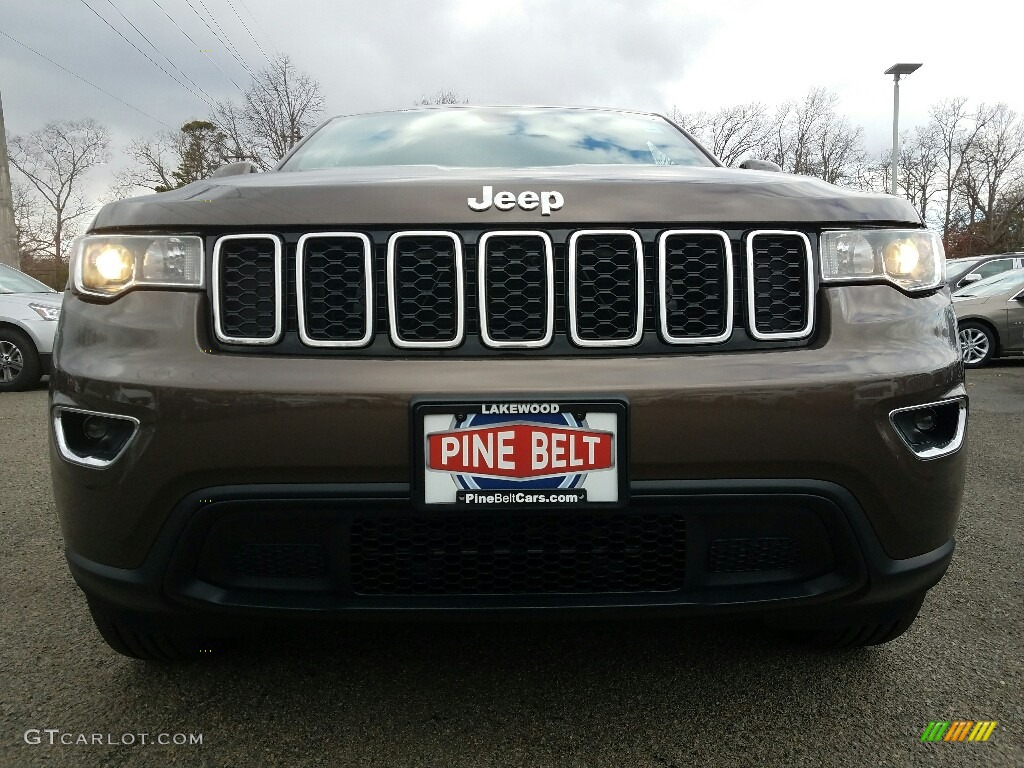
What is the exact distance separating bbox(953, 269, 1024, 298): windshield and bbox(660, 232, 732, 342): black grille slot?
8.72 metres

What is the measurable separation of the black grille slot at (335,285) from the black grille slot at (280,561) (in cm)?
41

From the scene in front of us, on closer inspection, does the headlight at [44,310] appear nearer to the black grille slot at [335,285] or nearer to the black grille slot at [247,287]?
the black grille slot at [247,287]

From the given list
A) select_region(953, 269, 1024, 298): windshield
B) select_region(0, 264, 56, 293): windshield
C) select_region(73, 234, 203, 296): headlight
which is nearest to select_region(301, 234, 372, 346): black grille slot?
select_region(73, 234, 203, 296): headlight

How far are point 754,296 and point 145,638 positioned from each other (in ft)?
4.88

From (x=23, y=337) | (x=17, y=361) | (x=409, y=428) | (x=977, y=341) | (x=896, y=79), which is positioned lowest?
(x=977, y=341)

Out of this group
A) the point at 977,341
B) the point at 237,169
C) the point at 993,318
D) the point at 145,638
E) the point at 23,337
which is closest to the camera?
the point at 145,638

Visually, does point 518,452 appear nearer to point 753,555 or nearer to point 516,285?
point 516,285

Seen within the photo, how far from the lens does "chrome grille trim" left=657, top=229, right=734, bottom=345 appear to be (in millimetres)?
1440

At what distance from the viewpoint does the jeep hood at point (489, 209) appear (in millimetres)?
1439

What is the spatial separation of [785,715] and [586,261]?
1063mm

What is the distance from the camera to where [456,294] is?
143 centimetres

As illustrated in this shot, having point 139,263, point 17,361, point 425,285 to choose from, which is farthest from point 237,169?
point 17,361

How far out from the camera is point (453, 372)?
1.37 m

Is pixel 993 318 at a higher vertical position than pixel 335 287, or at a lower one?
lower
